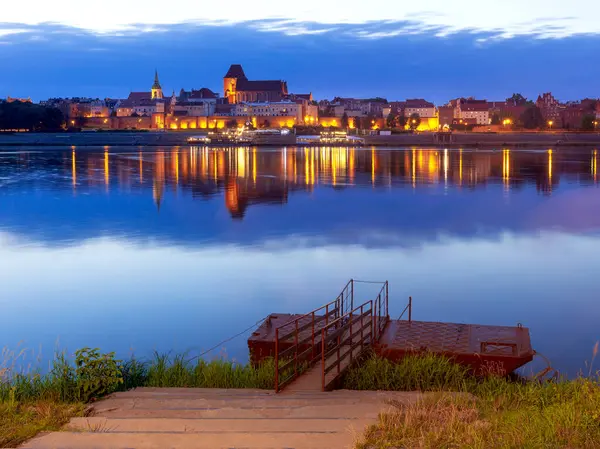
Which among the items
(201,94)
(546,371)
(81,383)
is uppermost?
(201,94)

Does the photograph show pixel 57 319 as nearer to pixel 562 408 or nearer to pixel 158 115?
pixel 562 408

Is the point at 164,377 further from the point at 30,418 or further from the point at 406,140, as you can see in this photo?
the point at 406,140

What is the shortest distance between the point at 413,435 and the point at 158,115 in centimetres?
14005

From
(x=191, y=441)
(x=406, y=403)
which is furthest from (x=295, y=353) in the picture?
(x=191, y=441)

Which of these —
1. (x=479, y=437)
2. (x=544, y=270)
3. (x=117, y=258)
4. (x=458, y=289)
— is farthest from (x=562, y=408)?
(x=117, y=258)

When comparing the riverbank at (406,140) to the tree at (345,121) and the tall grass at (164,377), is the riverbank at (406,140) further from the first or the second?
the tall grass at (164,377)

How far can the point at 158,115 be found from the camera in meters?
139

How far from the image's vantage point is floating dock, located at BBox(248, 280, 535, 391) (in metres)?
6.21

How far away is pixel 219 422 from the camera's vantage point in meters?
4.04

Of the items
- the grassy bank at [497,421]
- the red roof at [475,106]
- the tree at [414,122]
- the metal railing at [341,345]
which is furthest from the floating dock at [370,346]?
the red roof at [475,106]

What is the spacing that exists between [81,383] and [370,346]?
2.90 metres

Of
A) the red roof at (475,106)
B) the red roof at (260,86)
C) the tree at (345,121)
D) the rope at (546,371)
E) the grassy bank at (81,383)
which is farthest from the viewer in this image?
the red roof at (260,86)

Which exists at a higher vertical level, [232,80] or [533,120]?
[232,80]

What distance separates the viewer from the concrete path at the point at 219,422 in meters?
3.64
